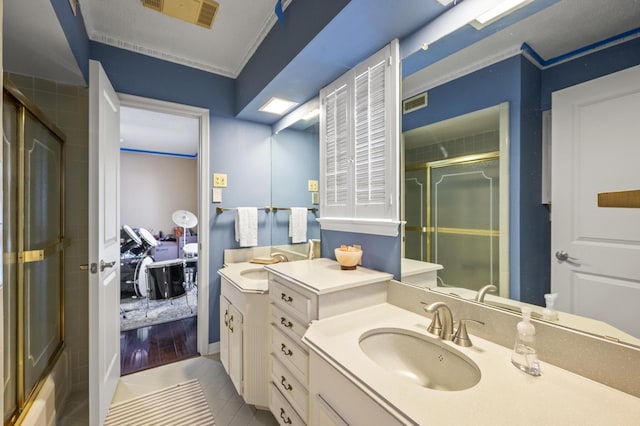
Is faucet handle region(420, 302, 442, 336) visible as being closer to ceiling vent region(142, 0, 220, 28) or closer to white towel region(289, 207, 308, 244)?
white towel region(289, 207, 308, 244)

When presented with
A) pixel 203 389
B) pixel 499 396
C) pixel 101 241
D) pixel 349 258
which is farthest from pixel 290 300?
pixel 203 389

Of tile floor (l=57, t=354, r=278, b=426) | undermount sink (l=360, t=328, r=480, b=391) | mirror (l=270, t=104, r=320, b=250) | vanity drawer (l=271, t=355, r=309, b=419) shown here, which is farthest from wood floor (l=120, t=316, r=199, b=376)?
undermount sink (l=360, t=328, r=480, b=391)

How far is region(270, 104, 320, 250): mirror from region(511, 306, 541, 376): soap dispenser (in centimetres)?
131

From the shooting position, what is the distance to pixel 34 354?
1.43 metres

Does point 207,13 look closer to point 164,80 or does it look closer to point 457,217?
point 164,80

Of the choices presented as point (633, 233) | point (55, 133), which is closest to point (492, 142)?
point (633, 233)

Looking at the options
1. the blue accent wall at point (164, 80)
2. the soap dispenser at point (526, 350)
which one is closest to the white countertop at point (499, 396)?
the soap dispenser at point (526, 350)

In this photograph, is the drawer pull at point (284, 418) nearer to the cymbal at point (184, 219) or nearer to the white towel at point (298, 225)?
the white towel at point (298, 225)

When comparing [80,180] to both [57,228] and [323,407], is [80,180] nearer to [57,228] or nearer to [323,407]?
[57,228]

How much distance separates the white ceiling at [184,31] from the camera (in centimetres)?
165

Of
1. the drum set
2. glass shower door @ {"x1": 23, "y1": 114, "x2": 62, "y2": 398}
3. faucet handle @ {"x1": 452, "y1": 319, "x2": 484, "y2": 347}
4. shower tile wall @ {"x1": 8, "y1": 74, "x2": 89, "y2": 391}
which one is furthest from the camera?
the drum set

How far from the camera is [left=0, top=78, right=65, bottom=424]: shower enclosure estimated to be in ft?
3.91

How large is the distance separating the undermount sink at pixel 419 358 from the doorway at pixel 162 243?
1.73 m

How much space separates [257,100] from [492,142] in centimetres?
162
